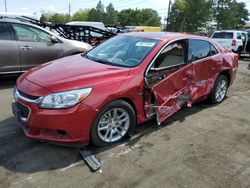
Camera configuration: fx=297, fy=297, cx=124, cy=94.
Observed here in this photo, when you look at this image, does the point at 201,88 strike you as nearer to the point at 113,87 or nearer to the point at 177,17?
the point at 113,87

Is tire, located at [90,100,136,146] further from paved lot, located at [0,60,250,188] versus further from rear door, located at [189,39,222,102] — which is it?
rear door, located at [189,39,222,102]

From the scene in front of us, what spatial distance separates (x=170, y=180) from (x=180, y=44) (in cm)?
246

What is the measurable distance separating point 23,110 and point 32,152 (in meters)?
0.55

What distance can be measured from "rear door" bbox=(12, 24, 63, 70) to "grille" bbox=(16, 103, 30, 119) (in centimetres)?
339

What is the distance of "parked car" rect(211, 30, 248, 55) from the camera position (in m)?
16.4

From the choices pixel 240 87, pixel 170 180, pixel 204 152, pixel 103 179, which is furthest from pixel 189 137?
pixel 240 87

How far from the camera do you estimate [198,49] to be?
5.35m

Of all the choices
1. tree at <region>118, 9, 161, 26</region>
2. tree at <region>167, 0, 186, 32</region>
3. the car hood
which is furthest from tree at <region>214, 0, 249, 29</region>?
the car hood

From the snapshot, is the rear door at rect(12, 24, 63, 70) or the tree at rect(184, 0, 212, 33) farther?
the tree at rect(184, 0, 212, 33)

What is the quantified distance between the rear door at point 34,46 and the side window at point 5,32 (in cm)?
15

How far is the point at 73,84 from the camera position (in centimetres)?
369

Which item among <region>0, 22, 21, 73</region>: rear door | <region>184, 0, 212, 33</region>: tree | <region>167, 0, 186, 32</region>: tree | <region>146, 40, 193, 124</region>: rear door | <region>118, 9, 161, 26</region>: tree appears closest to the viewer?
<region>146, 40, 193, 124</region>: rear door

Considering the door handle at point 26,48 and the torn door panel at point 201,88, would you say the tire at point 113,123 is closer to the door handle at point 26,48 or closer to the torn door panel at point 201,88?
the torn door panel at point 201,88

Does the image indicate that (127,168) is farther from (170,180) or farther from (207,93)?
(207,93)
